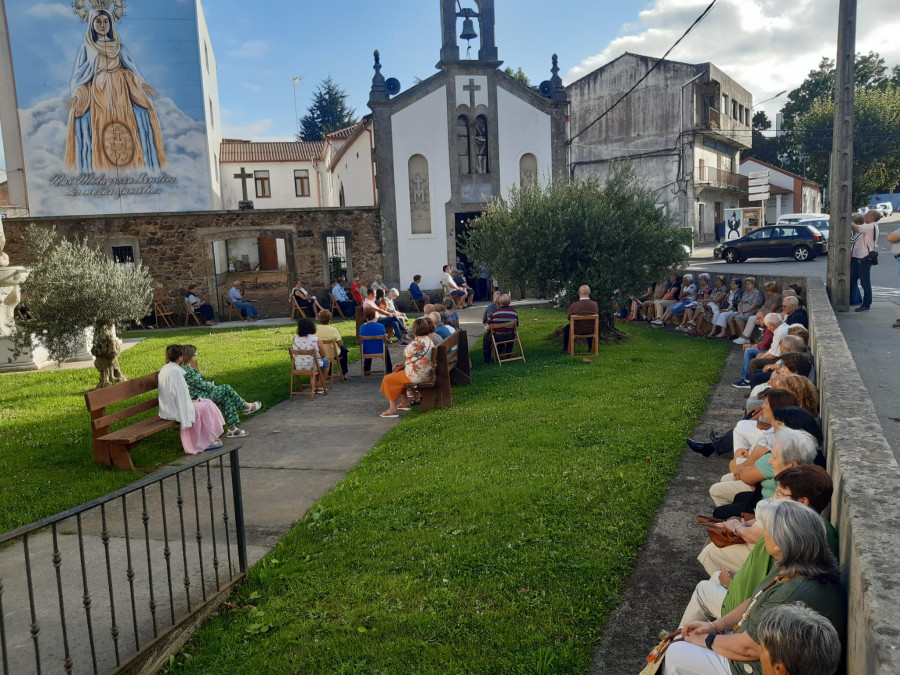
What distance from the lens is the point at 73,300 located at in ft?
34.0

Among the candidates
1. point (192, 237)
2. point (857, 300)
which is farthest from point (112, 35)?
point (857, 300)

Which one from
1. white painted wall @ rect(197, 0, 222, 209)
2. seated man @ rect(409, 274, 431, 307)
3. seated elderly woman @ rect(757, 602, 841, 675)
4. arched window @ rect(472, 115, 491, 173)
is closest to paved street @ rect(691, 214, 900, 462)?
seated elderly woman @ rect(757, 602, 841, 675)

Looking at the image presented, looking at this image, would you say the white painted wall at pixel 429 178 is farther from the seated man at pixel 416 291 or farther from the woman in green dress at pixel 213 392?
the woman in green dress at pixel 213 392

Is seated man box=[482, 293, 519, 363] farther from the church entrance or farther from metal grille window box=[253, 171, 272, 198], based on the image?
metal grille window box=[253, 171, 272, 198]

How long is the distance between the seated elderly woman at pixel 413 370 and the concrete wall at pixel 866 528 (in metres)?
5.42

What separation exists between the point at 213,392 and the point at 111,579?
4.50m

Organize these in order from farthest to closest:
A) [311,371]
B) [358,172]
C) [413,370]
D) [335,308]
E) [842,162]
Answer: [358,172]
[335,308]
[842,162]
[311,371]
[413,370]

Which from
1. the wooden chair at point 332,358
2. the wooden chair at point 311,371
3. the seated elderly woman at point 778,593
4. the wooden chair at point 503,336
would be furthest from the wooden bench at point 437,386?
the seated elderly woman at point 778,593

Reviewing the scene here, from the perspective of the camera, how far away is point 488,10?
22.3 m

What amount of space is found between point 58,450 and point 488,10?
772 inches

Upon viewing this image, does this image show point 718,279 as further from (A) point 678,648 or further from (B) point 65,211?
(B) point 65,211

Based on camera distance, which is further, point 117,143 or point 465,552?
point 117,143

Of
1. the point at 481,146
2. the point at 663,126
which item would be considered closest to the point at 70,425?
the point at 481,146

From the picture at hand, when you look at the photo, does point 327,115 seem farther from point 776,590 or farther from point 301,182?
point 776,590
